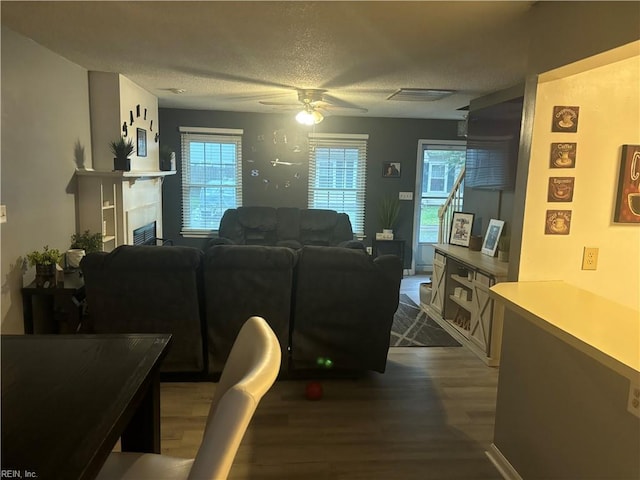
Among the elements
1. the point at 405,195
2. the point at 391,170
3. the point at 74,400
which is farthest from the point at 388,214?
the point at 74,400

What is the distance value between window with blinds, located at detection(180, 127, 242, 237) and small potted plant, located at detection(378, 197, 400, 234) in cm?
221

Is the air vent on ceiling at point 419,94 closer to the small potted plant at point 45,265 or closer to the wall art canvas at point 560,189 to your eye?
the wall art canvas at point 560,189

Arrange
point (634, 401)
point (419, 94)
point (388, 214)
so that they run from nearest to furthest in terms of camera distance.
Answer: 1. point (634, 401)
2. point (419, 94)
3. point (388, 214)

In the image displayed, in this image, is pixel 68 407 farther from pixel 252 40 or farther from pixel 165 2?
pixel 252 40

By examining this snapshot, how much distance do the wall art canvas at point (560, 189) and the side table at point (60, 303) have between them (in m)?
3.08

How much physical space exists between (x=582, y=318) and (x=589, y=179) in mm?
804

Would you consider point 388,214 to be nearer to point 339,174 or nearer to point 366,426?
point 339,174

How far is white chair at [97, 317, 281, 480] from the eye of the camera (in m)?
0.92

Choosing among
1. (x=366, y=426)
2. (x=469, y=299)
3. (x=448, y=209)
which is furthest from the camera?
(x=448, y=209)

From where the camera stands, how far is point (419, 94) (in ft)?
15.3

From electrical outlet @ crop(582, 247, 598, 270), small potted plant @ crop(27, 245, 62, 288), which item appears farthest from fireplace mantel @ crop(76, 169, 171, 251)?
electrical outlet @ crop(582, 247, 598, 270)

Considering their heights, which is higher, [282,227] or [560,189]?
[560,189]

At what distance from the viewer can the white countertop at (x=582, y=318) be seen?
1.47 m

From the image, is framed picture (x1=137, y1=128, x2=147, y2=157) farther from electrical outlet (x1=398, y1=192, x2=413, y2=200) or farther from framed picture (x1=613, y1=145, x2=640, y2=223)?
framed picture (x1=613, y1=145, x2=640, y2=223)
